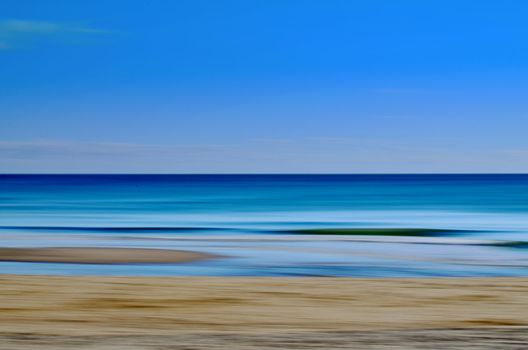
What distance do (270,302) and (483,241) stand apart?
1441 cm

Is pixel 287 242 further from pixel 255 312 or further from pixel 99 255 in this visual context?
pixel 255 312

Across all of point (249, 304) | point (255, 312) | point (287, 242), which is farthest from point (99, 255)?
point (255, 312)

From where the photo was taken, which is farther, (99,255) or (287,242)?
(287,242)

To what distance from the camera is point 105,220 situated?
114 ft

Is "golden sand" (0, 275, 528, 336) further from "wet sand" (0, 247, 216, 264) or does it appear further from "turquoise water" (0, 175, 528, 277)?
"wet sand" (0, 247, 216, 264)

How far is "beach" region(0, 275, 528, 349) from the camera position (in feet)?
21.3

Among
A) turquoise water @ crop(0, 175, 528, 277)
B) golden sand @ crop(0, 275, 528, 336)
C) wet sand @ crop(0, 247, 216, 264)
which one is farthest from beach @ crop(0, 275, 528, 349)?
wet sand @ crop(0, 247, 216, 264)

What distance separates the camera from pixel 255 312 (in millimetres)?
9133

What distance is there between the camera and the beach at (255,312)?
650cm

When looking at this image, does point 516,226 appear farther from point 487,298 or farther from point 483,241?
point 487,298

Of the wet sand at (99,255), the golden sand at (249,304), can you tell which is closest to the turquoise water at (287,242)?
the wet sand at (99,255)

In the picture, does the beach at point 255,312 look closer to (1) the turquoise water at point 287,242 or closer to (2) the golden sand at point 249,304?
(2) the golden sand at point 249,304

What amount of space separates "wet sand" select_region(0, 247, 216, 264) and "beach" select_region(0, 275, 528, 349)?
13.8 feet

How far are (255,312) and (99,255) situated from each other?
9383mm
